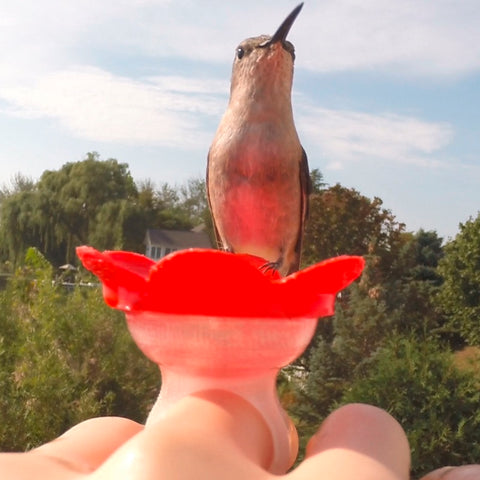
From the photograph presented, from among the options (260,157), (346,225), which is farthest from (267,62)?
(346,225)

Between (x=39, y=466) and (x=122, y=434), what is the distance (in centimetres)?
25

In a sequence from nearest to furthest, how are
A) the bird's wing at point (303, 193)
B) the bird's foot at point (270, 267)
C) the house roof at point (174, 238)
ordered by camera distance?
the bird's foot at point (270, 267), the bird's wing at point (303, 193), the house roof at point (174, 238)

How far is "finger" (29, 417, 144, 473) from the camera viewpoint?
0.92m

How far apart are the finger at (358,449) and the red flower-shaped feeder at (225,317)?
0.11m

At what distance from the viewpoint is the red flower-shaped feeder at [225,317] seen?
101 cm

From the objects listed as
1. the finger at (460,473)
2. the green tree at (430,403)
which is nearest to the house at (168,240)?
the green tree at (430,403)

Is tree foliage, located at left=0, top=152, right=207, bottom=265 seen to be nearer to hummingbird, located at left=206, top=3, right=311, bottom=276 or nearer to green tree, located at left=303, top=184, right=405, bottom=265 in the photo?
green tree, located at left=303, top=184, right=405, bottom=265

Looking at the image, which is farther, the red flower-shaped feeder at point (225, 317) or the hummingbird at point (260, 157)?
the hummingbird at point (260, 157)

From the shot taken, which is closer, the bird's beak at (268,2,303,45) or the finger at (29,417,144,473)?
the finger at (29,417,144,473)

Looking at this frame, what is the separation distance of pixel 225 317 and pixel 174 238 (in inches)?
1158

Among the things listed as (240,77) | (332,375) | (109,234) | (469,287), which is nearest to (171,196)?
(109,234)

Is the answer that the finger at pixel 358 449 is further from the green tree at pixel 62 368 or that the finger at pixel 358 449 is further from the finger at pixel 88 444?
the green tree at pixel 62 368

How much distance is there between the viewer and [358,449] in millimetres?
862

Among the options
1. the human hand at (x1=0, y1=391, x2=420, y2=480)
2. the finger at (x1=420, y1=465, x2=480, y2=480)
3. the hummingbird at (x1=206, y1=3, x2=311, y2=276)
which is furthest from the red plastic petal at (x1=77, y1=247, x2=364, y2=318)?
the hummingbird at (x1=206, y1=3, x2=311, y2=276)
